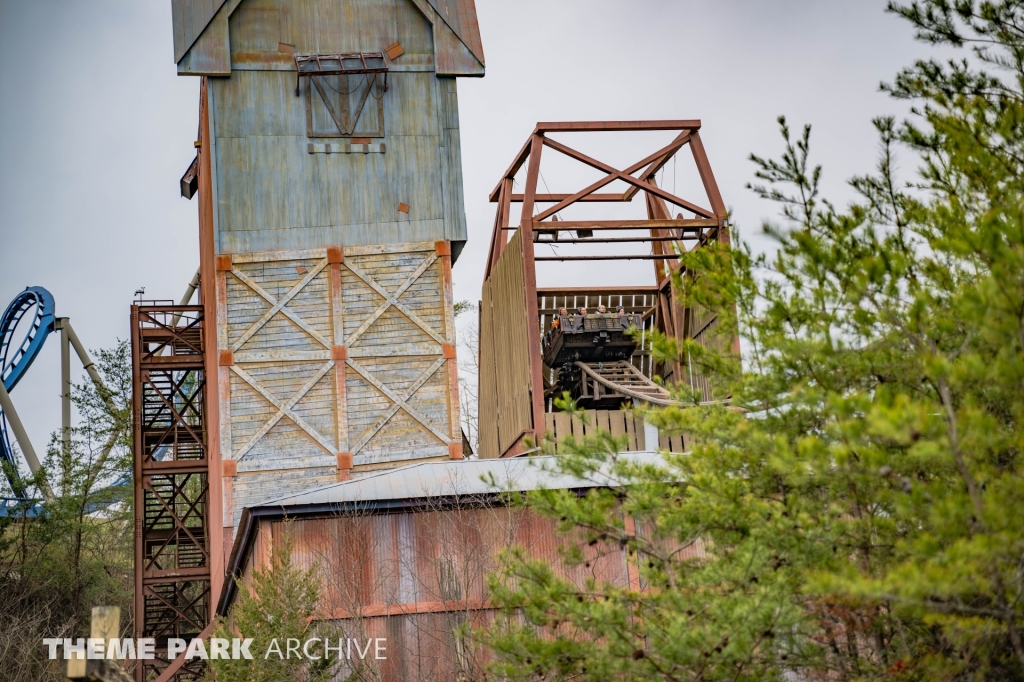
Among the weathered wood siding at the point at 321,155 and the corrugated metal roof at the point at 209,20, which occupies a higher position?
the corrugated metal roof at the point at 209,20

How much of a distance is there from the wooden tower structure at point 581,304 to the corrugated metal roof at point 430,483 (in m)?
3.30

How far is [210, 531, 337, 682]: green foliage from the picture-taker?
15578 millimetres

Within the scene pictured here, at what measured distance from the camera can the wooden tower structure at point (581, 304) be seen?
23.9 m

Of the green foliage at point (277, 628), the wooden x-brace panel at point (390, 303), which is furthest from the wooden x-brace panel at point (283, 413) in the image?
the green foliage at point (277, 628)

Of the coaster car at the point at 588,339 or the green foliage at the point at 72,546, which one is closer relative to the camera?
the coaster car at the point at 588,339

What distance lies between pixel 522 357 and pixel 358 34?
7743 millimetres

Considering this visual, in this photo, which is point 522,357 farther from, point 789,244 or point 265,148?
point 789,244

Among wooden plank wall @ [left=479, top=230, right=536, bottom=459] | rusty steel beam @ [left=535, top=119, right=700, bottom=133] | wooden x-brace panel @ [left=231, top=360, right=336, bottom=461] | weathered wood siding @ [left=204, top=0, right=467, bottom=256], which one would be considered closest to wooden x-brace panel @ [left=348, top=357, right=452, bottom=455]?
wooden x-brace panel @ [left=231, top=360, right=336, bottom=461]

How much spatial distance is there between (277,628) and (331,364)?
9770mm

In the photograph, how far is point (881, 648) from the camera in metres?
10.3

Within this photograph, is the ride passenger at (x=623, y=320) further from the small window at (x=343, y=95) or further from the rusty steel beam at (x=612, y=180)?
the small window at (x=343, y=95)

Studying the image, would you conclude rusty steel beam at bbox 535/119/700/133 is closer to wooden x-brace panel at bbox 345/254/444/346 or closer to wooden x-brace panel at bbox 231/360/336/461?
wooden x-brace panel at bbox 345/254/444/346

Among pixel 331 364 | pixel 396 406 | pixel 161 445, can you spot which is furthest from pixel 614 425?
pixel 161 445

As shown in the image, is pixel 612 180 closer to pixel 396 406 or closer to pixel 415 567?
pixel 396 406
